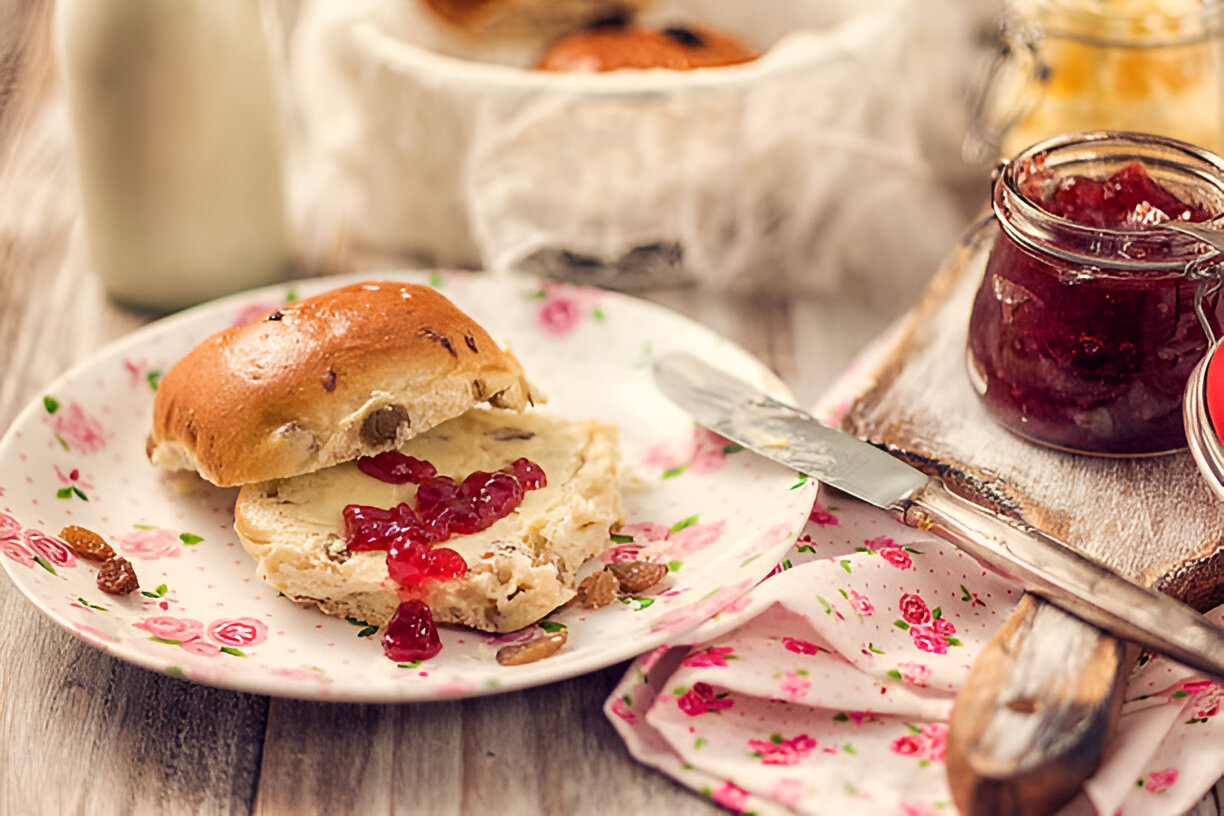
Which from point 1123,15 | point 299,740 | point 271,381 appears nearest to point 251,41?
point 271,381

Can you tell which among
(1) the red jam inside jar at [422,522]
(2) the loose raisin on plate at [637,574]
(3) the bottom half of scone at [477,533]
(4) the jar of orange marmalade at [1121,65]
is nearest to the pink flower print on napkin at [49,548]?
(3) the bottom half of scone at [477,533]

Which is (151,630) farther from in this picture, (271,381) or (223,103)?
(223,103)

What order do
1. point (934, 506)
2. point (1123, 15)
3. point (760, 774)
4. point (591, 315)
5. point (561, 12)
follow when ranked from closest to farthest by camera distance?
point (760, 774) < point (934, 506) < point (591, 315) < point (1123, 15) < point (561, 12)

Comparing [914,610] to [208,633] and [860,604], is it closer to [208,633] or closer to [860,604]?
→ [860,604]

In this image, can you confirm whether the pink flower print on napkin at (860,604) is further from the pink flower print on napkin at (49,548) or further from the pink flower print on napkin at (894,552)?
the pink flower print on napkin at (49,548)

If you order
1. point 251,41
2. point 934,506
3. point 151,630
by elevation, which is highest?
point 251,41

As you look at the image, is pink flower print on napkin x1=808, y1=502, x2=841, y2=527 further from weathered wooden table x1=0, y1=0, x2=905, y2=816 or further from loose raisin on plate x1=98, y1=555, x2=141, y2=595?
loose raisin on plate x1=98, y1=555, x2=141, y2=595

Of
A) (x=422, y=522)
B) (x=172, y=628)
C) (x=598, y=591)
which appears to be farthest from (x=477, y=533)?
(x=172, y=628)

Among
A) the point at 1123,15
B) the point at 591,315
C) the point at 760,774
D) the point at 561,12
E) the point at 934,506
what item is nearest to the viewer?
the point at 760,774
